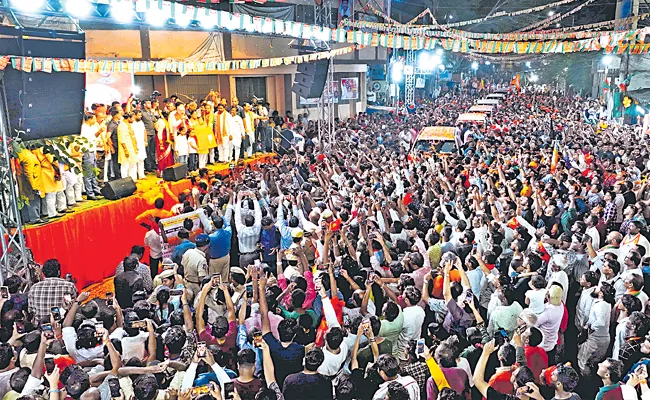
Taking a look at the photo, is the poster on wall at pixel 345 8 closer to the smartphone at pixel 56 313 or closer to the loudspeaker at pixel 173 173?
the loudspeaker at pixel 173 173

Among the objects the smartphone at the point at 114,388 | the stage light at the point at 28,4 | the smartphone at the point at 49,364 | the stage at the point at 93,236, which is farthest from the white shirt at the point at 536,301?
the stage light at the point at 28,4

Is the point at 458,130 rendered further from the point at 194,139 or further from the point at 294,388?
the point at 294,388

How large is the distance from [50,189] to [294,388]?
22.0ft

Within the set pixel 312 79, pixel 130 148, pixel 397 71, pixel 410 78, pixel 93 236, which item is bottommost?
pixel 93 236

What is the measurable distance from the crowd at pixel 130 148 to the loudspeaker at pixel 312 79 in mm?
1663

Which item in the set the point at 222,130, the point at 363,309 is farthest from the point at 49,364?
the point at 222,130

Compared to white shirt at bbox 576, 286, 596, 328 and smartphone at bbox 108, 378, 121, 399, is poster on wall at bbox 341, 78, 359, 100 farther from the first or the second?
smartphone at bbox 108, 378, 121, 399

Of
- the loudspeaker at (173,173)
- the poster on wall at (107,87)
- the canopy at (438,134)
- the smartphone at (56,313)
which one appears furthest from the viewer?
the canopy at (438,134)

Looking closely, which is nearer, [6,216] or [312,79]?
[6,216]

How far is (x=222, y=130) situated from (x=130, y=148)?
3.15 m

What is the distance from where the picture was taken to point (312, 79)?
1478 cm

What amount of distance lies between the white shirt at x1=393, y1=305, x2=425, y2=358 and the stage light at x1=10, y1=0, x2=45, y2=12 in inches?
245

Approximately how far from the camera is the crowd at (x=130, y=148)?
8.75 m

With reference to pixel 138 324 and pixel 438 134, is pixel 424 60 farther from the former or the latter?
pixel 138 324
